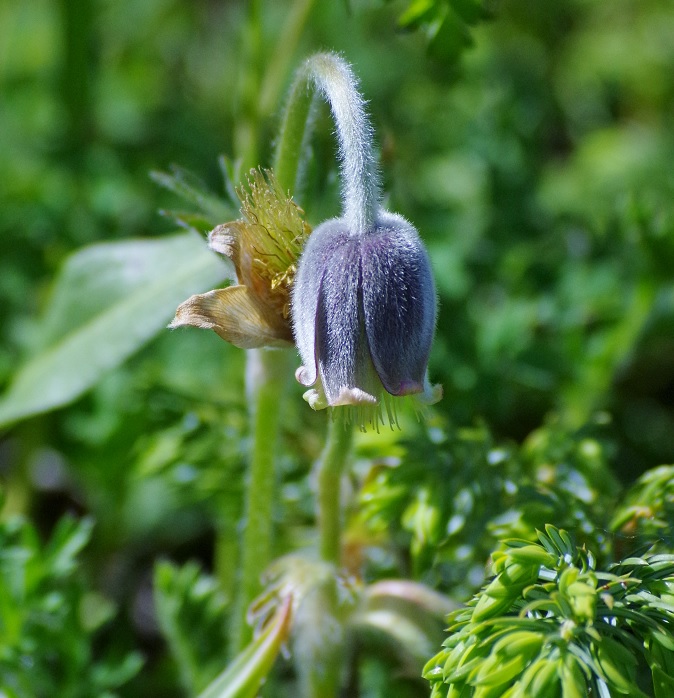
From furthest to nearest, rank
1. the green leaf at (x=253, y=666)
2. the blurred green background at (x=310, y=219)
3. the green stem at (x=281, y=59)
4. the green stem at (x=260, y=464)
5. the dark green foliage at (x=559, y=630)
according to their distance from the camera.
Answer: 1. the green stem at (x=281, y=59)
2. the blurred green background at (x=310, y=219)
3. the green stem at (x=260, y=464)
4. the green leaf at (x=253, y=666)
5. the dark green foliage at (x=559, y=630)

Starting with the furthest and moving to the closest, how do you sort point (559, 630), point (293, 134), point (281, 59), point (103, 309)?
point (281, 59), point (103, 309), point (293, 134), point (559, 630)

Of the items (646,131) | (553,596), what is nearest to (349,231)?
(553,596)

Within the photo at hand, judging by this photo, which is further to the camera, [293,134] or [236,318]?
[293,134]

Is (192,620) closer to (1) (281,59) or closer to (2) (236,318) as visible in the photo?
(2) (236,318)

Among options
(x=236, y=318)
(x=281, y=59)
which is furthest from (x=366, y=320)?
(x=281, y=59)

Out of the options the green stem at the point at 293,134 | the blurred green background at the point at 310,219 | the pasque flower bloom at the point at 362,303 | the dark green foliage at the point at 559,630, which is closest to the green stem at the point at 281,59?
the blurred green background at the point at 310,219

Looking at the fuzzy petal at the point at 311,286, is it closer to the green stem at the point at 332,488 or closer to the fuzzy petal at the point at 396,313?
the fuzzy petal at the point at 396,313

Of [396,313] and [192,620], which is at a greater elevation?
[396,313]
